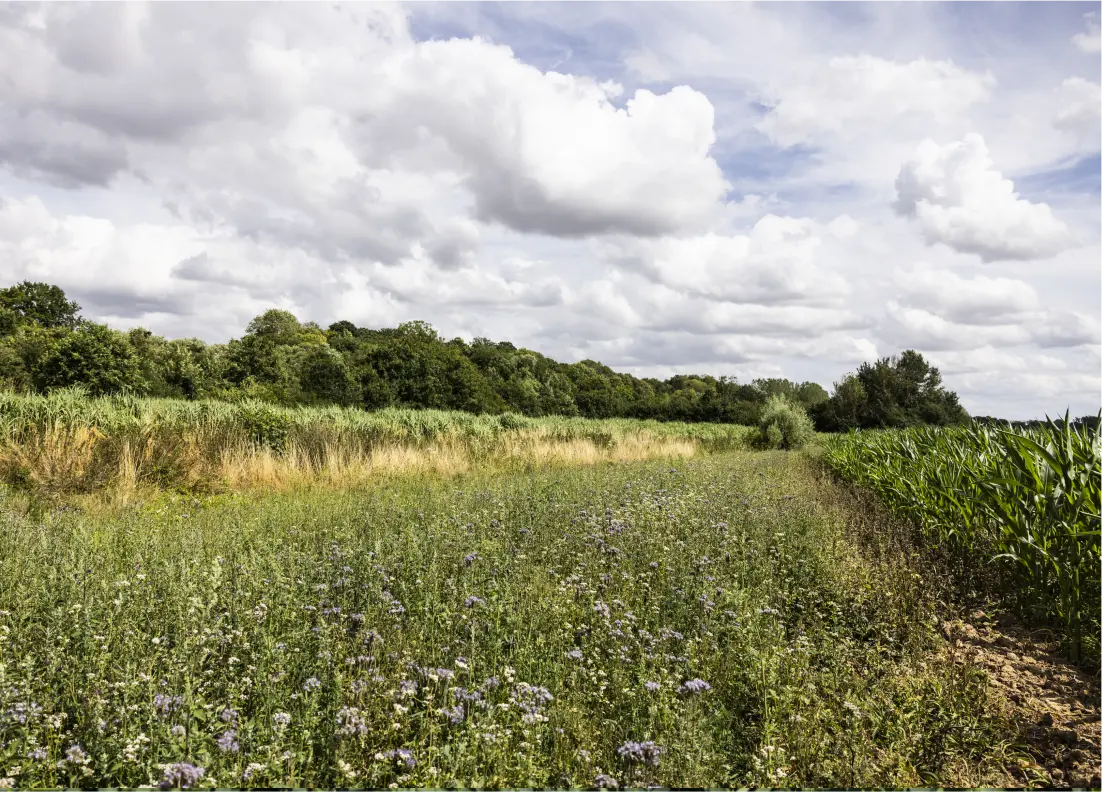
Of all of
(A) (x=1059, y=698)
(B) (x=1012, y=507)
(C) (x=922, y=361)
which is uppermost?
(C) (x=922, y=361)

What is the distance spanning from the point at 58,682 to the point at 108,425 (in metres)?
12.4

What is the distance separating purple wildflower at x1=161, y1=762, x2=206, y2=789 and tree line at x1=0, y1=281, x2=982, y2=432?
89.2 feet

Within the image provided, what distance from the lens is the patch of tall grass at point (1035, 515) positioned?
5.45 meters

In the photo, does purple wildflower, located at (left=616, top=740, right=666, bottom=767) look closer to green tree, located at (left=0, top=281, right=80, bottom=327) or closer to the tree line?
the tree line

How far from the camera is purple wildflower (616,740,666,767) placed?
2.98 metres

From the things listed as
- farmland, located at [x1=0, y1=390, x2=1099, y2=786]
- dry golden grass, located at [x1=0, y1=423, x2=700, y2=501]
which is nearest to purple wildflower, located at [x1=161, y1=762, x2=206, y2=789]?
farmland, located at [x1=0, y1=390, x2=1099, y2=786]

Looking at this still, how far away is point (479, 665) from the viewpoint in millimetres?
4102

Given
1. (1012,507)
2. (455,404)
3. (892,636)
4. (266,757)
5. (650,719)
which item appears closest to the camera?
(266,757)

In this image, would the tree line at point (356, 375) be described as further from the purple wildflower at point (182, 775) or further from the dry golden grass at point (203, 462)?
the purple wildflower at point (182, 775)

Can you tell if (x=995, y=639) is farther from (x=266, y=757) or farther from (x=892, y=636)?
→ (x=266, y=757)

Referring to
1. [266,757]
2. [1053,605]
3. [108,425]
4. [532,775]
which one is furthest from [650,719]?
[108,425]

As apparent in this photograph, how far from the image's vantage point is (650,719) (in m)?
3.64

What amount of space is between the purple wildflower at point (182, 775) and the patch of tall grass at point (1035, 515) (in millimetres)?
6029

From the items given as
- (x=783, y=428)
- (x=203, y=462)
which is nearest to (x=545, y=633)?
(x=203, y=462)
